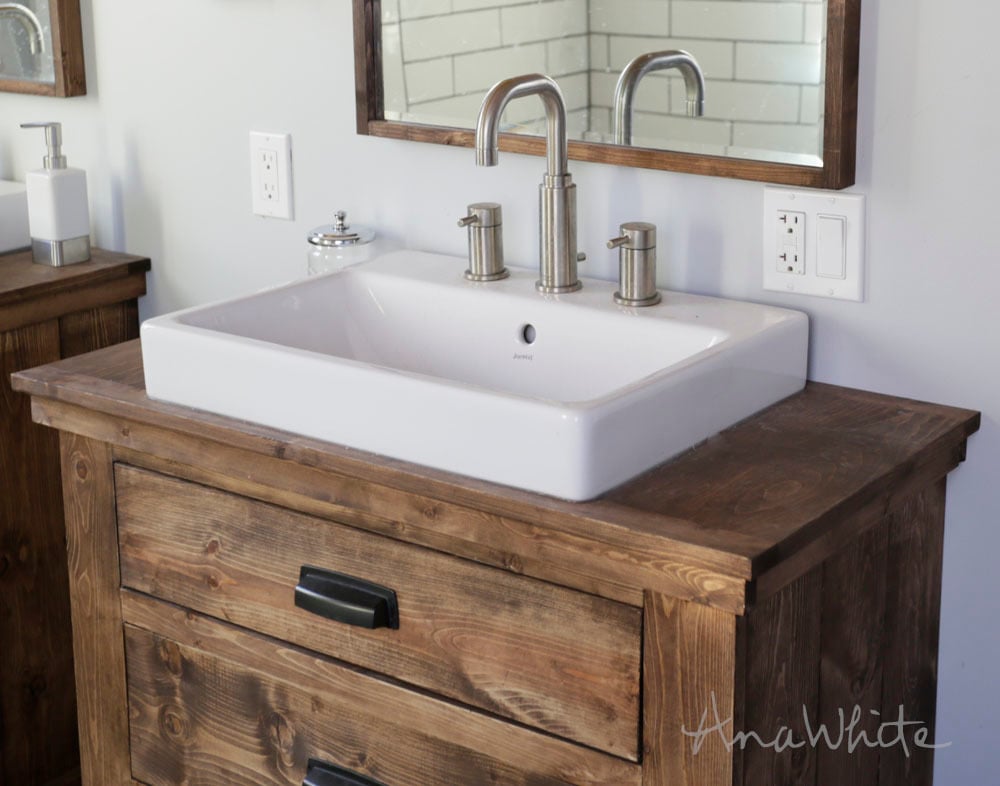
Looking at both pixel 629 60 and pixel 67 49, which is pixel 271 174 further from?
pixel 629 60

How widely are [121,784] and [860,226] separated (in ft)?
3.39

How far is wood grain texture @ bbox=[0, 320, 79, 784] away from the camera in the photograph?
6.53ft

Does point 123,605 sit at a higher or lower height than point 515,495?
lower

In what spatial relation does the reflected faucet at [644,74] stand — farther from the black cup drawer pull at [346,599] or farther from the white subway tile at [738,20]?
the black cup drawer pull at [346,599]

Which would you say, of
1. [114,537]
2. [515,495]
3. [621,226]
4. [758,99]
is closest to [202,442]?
[114,537]

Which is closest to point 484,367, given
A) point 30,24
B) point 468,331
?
point 468,331

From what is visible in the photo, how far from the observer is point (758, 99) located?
149 centimetres

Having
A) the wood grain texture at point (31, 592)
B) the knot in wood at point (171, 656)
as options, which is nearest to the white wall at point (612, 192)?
the wood grain texture at point (31, 592)

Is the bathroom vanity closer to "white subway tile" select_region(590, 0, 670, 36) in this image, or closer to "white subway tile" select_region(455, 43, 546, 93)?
"white subway tile" select_region(455, 43, 546, 93)

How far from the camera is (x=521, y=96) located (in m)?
1.45

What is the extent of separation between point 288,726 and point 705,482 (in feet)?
1.71

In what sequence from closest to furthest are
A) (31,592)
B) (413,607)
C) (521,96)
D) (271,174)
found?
(413,607), (521,96), (271,174), (31,592)

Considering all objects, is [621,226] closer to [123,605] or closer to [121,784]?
[123,605]

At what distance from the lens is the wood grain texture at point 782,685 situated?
118 centimetres
